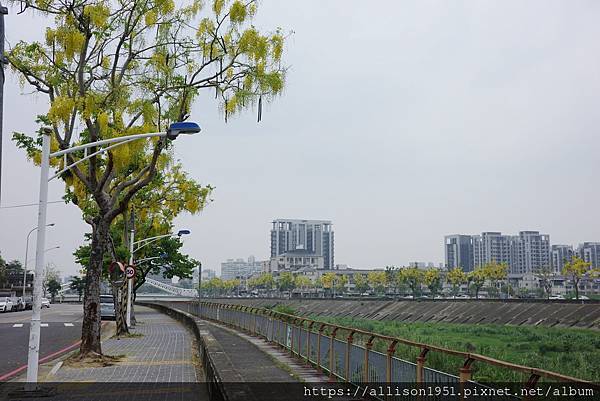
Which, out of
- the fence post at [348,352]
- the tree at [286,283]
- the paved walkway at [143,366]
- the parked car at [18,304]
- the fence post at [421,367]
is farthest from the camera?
the tree at [286,283]

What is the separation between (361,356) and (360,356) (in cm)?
7

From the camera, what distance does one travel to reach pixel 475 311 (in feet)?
216

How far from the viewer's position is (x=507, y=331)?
4650 cm

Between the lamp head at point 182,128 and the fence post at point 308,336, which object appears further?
the fence post at point 308,336

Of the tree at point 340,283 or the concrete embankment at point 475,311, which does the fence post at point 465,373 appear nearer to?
the concrete embankment at point 475,311

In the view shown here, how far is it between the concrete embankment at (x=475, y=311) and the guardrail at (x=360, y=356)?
110 ft

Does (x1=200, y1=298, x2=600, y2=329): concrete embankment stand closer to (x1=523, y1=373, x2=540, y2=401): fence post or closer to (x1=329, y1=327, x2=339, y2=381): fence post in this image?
(x1=329, y1=327, x2=339, y2=381): fence post

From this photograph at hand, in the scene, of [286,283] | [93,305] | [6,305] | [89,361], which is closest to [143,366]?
[89,361]

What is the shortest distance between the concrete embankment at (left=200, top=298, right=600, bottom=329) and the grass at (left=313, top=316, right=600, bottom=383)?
6.44m

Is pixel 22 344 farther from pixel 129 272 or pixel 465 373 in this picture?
pixel 465 373

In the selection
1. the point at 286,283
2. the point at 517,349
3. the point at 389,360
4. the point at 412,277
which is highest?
the point at 412,277

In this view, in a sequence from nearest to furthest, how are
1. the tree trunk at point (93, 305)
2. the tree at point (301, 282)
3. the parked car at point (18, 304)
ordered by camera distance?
the tree trunk at point (93, 305), the parked car at point (18, 304), the tree at point (301, 282)

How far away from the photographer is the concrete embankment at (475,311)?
52250 mm

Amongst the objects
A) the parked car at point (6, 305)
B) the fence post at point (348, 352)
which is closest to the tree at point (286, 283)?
the parked car at point (6, 305)
